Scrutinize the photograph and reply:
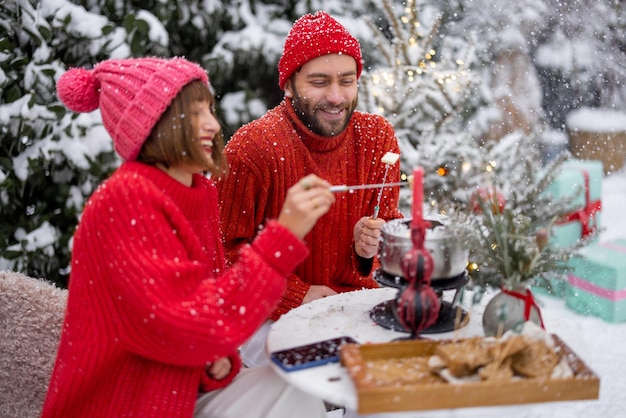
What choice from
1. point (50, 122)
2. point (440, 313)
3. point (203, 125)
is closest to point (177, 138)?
point (203, 125)

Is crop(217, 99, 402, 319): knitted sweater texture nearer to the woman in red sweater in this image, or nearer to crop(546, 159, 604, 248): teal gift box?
the woman in red sweater

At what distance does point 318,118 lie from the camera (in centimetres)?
233

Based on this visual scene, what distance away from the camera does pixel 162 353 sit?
1.43m

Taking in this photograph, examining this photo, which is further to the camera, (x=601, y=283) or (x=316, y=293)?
(x=601, y=283)

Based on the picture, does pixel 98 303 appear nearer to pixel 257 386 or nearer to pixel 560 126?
pixel 257 386

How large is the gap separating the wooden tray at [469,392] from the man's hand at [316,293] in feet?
2.93

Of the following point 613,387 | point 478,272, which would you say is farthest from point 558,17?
point 478,272

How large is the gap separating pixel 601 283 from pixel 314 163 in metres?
1.98

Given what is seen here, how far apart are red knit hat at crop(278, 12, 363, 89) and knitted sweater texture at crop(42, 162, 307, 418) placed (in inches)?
35.3

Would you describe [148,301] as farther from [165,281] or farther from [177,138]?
[177,138]

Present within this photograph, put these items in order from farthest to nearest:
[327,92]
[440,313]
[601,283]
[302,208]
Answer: [601,283], [327,92], [440,313], [302,208]

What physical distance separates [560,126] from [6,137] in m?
5.33

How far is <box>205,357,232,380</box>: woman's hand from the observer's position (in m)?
1.63

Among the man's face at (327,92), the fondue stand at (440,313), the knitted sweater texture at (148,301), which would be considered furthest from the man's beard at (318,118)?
the knitted sweater texture at (148,301)
